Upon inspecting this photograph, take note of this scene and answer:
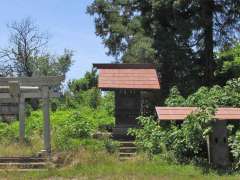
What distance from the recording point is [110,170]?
1856 cm

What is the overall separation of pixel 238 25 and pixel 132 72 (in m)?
10.1

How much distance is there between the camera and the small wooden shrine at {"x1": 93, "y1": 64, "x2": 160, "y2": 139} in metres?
25.0

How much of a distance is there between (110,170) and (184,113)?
13.9 ft

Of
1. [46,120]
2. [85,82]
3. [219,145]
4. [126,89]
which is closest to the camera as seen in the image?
[219,145]

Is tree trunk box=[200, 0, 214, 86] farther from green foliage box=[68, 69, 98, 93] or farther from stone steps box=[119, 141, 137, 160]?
green foliage box=[68, 69, 98, 93]

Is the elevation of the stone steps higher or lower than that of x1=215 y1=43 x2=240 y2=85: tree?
lower

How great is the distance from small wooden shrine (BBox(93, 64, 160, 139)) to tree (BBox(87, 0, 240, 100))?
16.1ft

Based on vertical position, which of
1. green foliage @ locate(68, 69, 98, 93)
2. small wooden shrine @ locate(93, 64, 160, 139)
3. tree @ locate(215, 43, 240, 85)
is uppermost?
green foliage @ locate(68, 69, 98, 93)

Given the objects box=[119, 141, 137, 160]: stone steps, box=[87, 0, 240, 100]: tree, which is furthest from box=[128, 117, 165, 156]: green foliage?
box=[87, 0, 240, 100]: tree

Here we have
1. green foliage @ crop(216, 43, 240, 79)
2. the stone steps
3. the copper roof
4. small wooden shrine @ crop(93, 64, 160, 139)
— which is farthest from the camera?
green foliage @ crop(216, 43, 240, 79)

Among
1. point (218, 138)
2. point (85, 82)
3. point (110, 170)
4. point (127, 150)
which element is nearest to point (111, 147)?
point (127, 150)

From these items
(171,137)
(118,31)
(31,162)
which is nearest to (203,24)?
(118,31)

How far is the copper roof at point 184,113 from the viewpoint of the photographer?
20.6 meters

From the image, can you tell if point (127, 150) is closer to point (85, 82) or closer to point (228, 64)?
point (228, 64)
